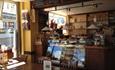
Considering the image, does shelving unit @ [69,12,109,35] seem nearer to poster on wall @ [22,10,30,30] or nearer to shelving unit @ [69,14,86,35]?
shelving unit @ [69,14,86,35]

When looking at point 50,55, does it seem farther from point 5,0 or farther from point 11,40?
point 5,0

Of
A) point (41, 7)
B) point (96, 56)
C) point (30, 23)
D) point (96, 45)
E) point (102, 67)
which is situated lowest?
point (102, 67)

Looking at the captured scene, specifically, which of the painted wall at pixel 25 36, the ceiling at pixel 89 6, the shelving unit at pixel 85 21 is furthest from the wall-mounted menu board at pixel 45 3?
the shelving unit at pixel 85 21

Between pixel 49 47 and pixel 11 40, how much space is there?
1.24 metres

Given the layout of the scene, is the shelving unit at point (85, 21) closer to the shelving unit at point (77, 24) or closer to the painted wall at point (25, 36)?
the shelving unit at point (77, 24)

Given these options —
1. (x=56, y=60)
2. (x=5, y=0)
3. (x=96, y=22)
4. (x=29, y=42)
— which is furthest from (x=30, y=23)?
(x=96, y=22)

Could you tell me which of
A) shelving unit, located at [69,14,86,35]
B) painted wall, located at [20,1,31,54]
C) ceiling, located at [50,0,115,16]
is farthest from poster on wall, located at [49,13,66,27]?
painted wall, located at [20,1,31,54]

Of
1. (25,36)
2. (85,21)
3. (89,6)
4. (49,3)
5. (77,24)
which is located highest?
(89,6)

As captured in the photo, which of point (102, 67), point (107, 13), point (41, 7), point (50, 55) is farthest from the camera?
point (107, 13)

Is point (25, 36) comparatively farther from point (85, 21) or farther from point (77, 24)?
point (85, 21)

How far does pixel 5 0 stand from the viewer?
5016mm

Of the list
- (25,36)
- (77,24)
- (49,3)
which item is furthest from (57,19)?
(49,3)

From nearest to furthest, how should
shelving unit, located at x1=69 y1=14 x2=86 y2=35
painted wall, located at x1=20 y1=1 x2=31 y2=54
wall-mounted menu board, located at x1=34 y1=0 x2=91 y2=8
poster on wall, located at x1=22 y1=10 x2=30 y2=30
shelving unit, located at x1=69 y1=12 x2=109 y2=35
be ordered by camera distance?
1. wall-mounted menu board, located at x1=34 y1=0 x2=91 y2=8
2. poster on wall, located at x1=22 y1=10 x2=30 y2=30
3. painted wall, located at x1=20 y1=1 x2=31 y2=54
4. shelving unit, located at x1=69 y1=12 x2=109 y2=35
5. shelving unit, located at x1=69 y1=14 x2=86 y2=35

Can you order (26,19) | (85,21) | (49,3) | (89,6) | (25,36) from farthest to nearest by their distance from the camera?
(85,21) < (89,6) < (25,36) < (26,19) < (49,3)
